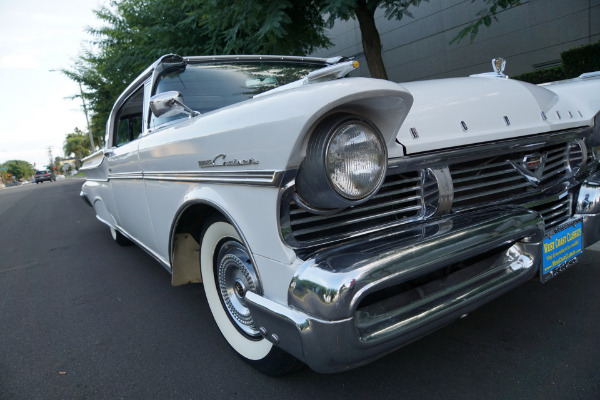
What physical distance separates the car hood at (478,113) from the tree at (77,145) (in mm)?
80864

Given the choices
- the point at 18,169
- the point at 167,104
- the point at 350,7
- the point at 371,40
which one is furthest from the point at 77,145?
the point at 167,104

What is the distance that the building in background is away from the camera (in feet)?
29.7

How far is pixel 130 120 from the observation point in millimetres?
3596

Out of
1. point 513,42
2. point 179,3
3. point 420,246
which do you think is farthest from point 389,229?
point 513,42

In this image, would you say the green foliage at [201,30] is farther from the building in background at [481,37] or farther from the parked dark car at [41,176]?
the parked dark car at [41,176]

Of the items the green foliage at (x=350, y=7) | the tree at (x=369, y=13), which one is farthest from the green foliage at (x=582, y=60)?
the green foliage at (x=350, y=7)

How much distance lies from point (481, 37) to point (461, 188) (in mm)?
10781

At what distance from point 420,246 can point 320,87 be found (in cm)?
65

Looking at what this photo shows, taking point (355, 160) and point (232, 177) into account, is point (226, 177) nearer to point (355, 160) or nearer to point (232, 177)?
point (232, 177)

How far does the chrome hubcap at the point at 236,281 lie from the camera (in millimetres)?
1833

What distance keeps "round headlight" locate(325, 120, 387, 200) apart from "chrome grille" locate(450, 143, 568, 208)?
569 millimetres

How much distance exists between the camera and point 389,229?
1.63m

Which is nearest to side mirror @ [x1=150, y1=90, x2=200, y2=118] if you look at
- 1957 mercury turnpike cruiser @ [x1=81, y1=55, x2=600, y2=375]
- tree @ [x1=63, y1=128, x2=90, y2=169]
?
1957 mercury turnpike cruiser @ [x1=81, y1=55, x2=600, y2=375]

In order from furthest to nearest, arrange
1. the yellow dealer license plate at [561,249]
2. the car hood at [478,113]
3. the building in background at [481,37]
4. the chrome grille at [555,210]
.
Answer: the building in background at [481,37]
the chrome grille at [555,210]
the yellow dealer license plate at [561,249]
the car hood at [478,113]
